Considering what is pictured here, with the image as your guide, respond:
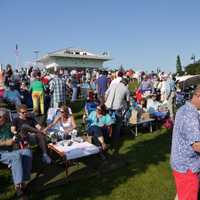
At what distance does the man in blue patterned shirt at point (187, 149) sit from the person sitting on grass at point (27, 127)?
11.5 feet

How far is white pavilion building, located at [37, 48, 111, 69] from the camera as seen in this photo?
1897 inches

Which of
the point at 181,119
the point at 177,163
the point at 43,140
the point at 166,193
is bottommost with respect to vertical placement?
the point at 166,193

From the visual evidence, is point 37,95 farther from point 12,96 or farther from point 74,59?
point 74,59

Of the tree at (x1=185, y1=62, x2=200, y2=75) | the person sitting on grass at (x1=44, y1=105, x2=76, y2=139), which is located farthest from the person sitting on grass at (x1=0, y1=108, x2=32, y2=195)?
the tree at (x1=185, y1=62, x2=200, y2=75)

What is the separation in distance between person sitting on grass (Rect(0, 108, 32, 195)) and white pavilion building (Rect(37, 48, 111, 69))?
4273cm

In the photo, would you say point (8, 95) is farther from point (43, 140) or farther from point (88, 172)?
point (88, 172)

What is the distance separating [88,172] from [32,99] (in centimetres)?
568

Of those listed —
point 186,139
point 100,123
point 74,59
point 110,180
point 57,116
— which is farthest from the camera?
point 74,59

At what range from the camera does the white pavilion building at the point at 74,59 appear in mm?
48188

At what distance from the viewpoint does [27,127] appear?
6.19 meters

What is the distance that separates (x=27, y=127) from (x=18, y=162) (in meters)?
1.43

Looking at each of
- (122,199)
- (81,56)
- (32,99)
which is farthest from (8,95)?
(81,56)

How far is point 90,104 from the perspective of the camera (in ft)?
30.2

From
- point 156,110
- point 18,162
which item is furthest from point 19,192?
point 156,110
